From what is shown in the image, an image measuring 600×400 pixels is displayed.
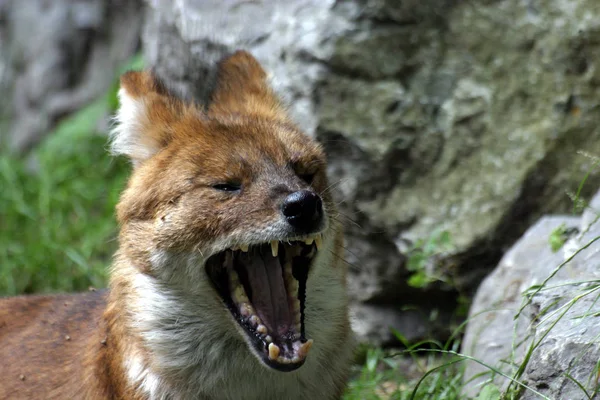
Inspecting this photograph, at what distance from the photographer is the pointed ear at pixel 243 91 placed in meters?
5.18

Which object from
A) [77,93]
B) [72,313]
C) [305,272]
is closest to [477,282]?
[305,272]

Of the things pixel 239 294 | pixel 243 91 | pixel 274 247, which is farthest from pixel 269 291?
pixel 243 91

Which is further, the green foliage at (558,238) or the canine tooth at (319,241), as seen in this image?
the green foliage at (558,238)

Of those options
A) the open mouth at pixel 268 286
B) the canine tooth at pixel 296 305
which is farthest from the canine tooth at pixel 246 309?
the canine tooth at pixel 296 305

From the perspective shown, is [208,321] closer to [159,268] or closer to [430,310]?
[159,268]

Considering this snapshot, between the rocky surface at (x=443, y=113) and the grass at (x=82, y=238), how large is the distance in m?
0.32

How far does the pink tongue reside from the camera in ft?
14.2

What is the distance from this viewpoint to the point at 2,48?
11617 mm

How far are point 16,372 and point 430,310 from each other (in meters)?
2.97

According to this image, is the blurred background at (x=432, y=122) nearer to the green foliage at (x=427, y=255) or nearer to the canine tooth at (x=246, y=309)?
the green foliage at (x=427, y=255)

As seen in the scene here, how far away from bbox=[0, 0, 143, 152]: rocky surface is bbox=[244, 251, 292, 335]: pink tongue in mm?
7490

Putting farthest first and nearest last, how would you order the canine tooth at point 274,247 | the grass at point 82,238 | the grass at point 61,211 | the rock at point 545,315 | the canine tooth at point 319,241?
1. the grass at point 61,211
2. the grass at point 82,238
3. the canine tooth at point 319,241
4. the canine tooth at point 274,247
5. the rock at point 545,315

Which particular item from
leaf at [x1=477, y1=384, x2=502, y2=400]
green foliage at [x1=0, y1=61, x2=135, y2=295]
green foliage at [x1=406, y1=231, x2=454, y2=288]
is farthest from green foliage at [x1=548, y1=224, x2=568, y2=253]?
green foliage at [x1=0, y1=61, x2=135, y2=295]

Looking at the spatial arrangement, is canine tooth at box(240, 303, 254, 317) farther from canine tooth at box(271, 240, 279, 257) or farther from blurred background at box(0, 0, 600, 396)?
blurred background at box(0, 0, 600, 396)
